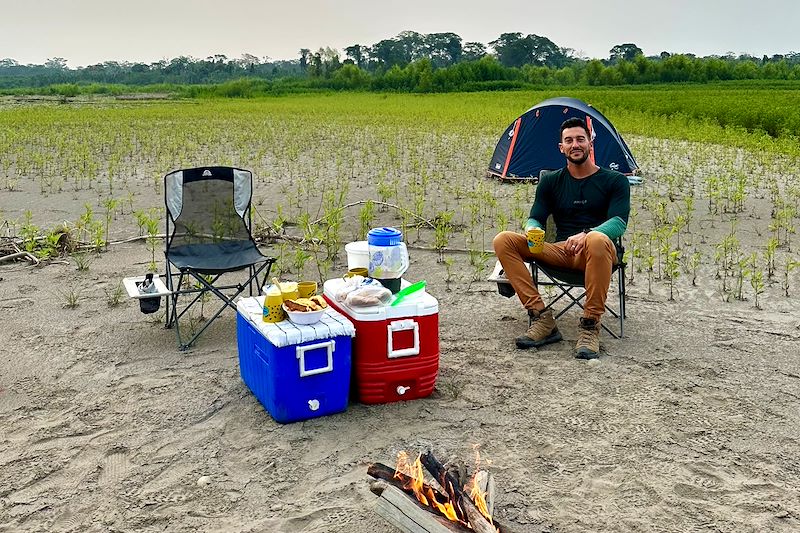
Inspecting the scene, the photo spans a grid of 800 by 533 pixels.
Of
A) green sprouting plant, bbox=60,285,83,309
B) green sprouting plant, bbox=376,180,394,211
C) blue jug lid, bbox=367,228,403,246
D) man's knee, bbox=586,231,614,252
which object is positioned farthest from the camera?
green sprouting plant, bbox=376,180,394,211

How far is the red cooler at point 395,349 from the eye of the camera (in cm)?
388

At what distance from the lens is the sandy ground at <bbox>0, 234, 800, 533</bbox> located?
3.06 metres

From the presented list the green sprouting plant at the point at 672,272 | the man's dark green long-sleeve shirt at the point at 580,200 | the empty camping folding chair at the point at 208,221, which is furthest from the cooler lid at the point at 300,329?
the green sprouting plant at the point at 672,272

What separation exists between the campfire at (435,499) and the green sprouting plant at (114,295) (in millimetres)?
3432

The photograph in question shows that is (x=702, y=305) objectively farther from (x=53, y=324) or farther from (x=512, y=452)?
(x=53, y=324)

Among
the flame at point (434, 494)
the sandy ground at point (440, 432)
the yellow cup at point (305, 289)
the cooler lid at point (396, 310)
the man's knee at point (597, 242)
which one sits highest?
the man's knee at point (597, 242)

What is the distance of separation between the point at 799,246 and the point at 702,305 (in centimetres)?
237

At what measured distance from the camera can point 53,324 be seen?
5.25m

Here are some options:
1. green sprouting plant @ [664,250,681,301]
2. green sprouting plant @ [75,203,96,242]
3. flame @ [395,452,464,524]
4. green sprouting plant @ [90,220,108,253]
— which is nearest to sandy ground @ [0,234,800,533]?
flame @ [395,452,464,524]

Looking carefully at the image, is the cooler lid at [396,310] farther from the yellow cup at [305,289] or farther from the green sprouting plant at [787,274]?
the green sprouting plant at [787,274]

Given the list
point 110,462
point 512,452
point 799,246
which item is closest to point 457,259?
point 799,246

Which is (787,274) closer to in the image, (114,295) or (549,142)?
(114,295)

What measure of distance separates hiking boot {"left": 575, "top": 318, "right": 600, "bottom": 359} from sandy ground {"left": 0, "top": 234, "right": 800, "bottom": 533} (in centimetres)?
9

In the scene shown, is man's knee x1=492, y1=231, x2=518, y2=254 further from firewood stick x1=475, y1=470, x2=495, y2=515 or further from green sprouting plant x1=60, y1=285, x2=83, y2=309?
green sprouting plant x1=60, y1=285, x2=83, y2=309
